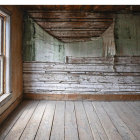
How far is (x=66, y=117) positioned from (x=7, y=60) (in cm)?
157

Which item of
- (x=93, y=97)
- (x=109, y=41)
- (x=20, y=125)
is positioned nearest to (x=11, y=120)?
(x=20, y=125)

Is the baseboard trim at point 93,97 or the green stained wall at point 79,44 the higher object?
A: the green stained wall at point 79,44

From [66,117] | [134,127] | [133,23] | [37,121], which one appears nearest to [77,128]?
[66,117]

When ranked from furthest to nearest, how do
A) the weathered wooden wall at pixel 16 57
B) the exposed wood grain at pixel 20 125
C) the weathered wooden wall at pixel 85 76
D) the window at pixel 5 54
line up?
the weathered wooden wall at pixel 85 76, the weathered wooden wall at pixel 16 57, the window at pixel 5 54, the exposed wood grain at pixel 20 125

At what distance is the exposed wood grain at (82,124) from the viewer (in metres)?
2.20

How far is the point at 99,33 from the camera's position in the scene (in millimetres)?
4039

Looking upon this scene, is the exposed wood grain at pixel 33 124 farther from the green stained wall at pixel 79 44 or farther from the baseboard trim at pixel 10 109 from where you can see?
the green stained wall at pixel 79 44

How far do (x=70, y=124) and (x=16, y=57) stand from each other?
1.94 metres

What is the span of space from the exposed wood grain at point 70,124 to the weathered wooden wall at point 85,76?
77 cm

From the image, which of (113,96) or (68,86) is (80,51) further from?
(113,96)

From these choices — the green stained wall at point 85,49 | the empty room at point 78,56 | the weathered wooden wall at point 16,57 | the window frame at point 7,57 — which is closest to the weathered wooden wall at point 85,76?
the empty room at point 78,56

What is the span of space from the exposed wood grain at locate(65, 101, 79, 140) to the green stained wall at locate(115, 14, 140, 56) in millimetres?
1930

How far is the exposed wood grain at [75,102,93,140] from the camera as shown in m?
2.20

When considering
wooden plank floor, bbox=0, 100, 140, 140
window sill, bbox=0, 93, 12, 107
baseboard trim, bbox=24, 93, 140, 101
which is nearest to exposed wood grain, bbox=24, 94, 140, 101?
baseboard trim, bbox=24, 93, 140, 101
